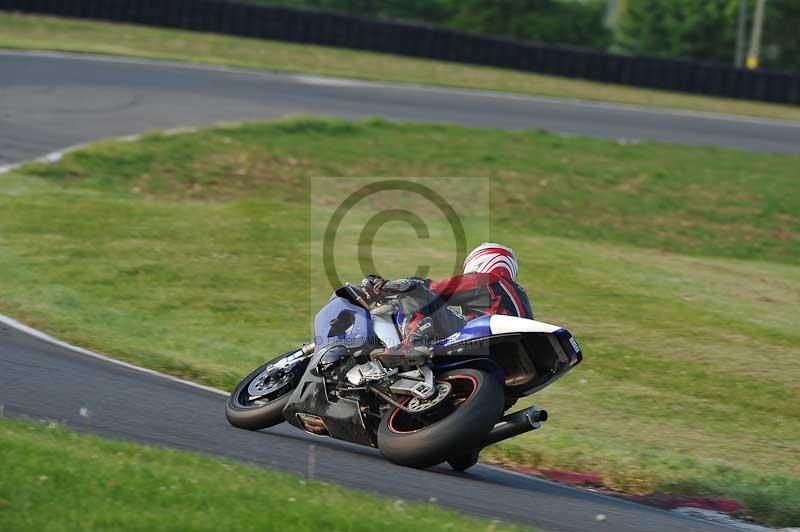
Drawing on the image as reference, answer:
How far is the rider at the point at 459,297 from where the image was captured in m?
6.80

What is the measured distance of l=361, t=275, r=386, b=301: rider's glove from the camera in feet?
23.1

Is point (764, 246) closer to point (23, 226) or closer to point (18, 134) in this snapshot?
point (23, 226)

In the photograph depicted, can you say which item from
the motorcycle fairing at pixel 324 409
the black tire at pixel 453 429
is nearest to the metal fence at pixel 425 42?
the motorcycle fairing at pixel 324 409

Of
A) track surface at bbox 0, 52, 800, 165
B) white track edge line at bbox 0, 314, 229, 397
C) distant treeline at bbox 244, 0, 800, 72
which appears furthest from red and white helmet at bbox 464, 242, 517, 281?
distant treeline at bbox 244, 0, 800, 72

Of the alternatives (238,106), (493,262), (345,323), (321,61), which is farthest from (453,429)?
(321,61)

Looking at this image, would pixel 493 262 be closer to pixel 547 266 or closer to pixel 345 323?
pixel 345 323

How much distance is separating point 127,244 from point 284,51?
702 inches

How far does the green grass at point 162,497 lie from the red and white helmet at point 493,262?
1564mm

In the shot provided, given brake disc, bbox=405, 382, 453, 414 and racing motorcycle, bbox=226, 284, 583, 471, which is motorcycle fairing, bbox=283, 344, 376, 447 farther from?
brake disc, bbox=405, 382, 453, 414

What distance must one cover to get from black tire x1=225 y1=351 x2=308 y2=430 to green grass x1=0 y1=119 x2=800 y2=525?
1.73 metres

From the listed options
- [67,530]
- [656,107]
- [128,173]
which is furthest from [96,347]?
[656,107]

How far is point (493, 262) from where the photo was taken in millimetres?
6832

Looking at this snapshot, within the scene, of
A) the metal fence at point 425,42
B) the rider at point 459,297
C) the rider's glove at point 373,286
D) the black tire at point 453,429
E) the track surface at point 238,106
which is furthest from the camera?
the metal fence at point 425,42

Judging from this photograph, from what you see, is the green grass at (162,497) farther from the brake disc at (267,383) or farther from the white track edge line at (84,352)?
the white track edge line at (84,352)
